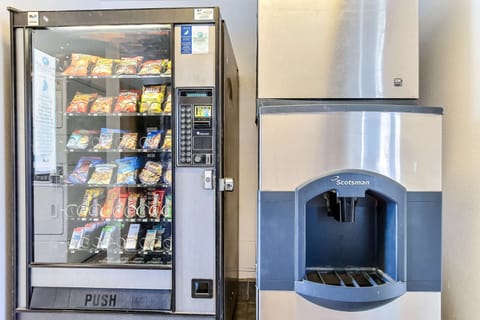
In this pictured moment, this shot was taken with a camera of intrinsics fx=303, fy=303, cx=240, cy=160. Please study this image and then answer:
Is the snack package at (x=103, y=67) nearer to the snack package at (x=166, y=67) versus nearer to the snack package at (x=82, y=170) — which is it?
the snack package at (x=166, y=67)

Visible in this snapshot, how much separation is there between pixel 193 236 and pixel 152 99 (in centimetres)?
73

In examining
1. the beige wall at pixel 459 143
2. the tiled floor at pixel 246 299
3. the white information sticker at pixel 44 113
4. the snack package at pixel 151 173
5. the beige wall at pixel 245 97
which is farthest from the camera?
the beige wall at pixel 245 97

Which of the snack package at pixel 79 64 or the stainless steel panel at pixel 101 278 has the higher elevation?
the snack package at pixel 79 64

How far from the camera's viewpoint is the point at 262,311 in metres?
1.08

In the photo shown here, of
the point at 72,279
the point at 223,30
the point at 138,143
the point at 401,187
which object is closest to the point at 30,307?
the point at 72,279

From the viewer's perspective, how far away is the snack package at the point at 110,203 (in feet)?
5.35

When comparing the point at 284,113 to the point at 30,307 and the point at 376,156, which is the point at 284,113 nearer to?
the point at 376,156

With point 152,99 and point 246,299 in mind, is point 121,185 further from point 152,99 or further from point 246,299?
point 246,299

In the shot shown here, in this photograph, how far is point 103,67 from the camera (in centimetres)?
157

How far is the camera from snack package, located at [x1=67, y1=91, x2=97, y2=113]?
161cm

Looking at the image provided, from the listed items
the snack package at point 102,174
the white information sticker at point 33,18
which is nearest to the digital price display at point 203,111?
the snack package at point 102,174

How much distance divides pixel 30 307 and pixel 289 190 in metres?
1.33

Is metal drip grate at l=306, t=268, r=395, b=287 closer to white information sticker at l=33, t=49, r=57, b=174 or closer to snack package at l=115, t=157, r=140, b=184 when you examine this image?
snack package at l=115, t=157, r=140, b=184

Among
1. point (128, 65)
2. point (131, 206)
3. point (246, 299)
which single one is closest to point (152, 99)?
point (128, 65)
